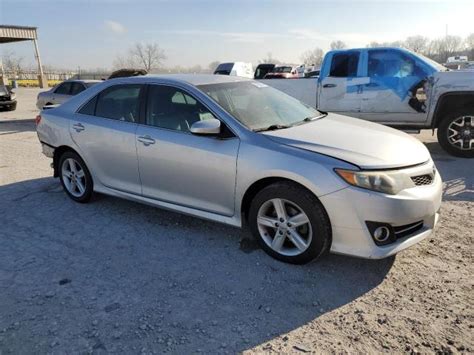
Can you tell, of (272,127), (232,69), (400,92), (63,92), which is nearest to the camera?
(272,127)

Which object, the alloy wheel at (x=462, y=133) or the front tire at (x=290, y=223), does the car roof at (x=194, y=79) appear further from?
the alloy wheel at (x=462, y=133)

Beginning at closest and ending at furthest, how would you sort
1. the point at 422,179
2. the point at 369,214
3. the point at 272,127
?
the point at 369,214 < the point at 422,179 < the point at 272,127

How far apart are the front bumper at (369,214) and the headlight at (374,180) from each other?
0.14 ft

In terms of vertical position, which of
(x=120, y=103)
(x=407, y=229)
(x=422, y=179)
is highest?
(x=120, y=103)

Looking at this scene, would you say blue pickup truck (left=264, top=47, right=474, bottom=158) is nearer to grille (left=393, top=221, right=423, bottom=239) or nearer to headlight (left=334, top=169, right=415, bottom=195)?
grille (left=393, top=221, right=423, bottom=239)

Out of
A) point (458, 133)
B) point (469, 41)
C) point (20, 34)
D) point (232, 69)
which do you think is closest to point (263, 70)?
point (232, 69)

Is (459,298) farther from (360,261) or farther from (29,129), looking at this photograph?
(29,129)

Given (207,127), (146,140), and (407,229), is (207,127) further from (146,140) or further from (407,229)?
(407,229)

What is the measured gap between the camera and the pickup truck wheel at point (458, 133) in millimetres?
7117

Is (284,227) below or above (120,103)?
below

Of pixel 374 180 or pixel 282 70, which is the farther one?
pixel 282 70

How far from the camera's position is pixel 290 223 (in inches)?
133

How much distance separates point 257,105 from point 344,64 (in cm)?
505

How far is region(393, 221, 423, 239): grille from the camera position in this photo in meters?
3.14
